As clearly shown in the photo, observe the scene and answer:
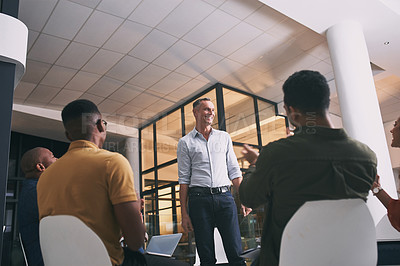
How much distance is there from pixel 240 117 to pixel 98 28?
3321mm

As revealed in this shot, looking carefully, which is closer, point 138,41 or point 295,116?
point 295,116

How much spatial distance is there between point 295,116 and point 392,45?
169 inches

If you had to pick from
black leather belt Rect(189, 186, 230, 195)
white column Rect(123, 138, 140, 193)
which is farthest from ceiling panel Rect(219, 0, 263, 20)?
white column Rect(123, 138, 140, 193)

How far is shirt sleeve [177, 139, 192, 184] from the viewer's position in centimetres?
224

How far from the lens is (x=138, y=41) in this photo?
4531 millimetres

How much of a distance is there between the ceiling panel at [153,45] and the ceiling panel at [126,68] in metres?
0.15

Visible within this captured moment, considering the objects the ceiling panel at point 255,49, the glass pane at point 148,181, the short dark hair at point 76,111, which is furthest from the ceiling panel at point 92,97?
the short dark hair at point 76,111

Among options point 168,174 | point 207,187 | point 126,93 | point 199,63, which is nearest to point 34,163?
point 207,187

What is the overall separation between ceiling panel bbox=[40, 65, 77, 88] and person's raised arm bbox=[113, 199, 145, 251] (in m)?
4.67

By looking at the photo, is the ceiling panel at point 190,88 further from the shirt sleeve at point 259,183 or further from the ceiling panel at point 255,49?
the shirt sleeve at point 259,183

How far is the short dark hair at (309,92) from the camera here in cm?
109

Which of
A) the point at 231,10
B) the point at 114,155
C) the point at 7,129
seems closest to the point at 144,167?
the point at 231,10

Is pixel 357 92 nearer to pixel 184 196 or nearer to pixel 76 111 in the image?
pixel 184 196

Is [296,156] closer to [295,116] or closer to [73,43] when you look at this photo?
[295,116]
